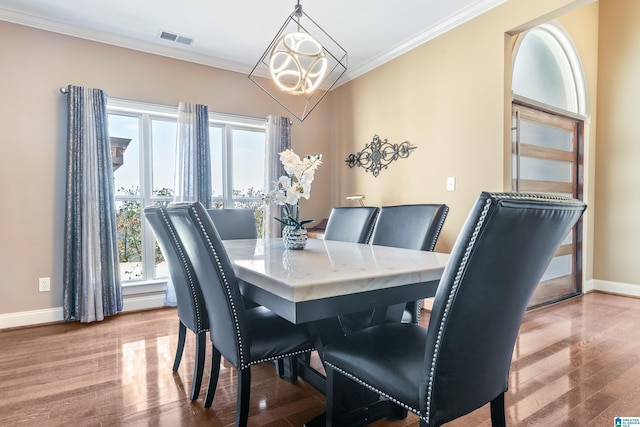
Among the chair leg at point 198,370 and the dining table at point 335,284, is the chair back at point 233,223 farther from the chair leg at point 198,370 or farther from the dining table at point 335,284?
the dining table at point 335,284

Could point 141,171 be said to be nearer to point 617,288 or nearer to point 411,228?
point 411,228

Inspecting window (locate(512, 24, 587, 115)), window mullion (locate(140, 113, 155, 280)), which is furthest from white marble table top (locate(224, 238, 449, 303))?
window (locate(512, 24, 587, 115))

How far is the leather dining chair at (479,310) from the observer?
841 millimetres

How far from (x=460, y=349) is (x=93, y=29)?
4022 mm

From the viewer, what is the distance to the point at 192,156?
3.67 m

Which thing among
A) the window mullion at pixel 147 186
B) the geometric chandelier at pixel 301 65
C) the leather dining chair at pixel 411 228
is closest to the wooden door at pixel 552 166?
the leather dining chair at pixel 411 228

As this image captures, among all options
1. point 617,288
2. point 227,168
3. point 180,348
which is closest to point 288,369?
point 180,348

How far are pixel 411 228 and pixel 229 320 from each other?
126 cm

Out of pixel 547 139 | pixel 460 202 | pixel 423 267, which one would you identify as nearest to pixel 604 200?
pixel 547 139

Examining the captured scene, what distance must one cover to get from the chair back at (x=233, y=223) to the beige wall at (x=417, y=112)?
1599mm

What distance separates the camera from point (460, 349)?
3.10ft

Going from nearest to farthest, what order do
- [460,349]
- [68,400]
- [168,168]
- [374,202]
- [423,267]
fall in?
[460,349], [423,267], [68,400], [168,168], [374,202]

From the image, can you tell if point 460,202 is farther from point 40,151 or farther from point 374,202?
point 40,151

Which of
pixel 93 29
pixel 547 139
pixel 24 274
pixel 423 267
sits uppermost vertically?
pixel 93 29
